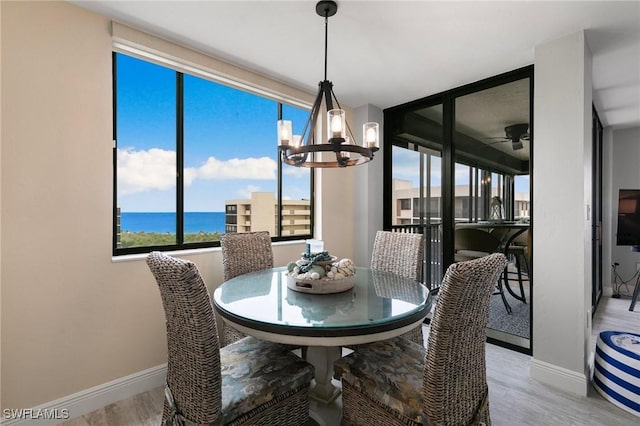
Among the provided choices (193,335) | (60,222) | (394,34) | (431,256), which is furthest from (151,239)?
(431,256)

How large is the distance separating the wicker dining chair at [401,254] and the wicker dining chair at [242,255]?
961mm

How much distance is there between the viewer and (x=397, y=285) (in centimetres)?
187

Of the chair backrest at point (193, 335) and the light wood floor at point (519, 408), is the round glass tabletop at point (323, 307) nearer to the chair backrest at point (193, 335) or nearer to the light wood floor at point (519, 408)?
the chair backrest at point (193, 335)

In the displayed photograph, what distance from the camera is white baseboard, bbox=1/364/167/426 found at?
170 cm

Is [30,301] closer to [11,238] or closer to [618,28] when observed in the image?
[11,238]

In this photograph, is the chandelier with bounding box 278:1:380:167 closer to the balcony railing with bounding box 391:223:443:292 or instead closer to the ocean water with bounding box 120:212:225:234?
the ocean water with bounding box 120:212:225:234

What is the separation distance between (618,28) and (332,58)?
2.00 m

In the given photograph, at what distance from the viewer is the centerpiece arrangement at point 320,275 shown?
1673 mm

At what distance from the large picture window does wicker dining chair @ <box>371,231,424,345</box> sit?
3.56 feet

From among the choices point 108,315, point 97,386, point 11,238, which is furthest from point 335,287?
point 11,238

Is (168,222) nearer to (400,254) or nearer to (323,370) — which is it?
(323,370)

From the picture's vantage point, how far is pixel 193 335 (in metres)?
1.16

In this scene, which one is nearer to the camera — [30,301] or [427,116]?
[30,301]

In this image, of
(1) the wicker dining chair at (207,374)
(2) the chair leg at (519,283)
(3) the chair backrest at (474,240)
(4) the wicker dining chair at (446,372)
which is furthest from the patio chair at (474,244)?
(1) the wicker dining chair at (207,374)
